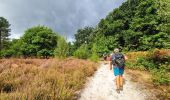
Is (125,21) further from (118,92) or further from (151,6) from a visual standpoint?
(118,92)

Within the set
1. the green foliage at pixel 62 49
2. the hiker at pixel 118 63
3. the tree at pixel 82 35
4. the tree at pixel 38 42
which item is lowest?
the hiker at pixel 118 63

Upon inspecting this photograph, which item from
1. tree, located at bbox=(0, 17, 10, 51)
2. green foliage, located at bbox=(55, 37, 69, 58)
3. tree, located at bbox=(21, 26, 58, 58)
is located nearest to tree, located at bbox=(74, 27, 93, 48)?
tree, located at bbox=(0, 17, 10, 51)

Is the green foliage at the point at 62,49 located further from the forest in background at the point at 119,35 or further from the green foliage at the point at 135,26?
the green foliage at the point at 135,26

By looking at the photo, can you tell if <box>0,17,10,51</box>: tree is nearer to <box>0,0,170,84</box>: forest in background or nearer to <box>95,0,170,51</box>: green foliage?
<box>0,0,170,84</box>: forest in background

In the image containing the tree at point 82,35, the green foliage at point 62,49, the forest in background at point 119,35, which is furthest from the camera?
the tree at point 82,35

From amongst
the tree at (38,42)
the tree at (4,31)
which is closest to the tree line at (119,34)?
the tree at (38,42)

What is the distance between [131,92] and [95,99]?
254 cm

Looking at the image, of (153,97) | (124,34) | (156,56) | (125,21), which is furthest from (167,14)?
(125,21)

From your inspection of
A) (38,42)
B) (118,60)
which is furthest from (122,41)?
(118,60)

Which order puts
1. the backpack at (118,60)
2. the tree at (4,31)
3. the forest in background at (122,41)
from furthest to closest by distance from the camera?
the tree at (4,31) < the forest in background at (122,41) < the backpack at (118,60)

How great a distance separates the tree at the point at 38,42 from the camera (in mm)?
62375

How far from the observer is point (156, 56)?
76.2ft

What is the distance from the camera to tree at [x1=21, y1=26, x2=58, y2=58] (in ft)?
205

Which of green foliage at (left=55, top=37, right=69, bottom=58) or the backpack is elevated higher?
green foliage at (left=55, top=37, right=69, bottom=58)
